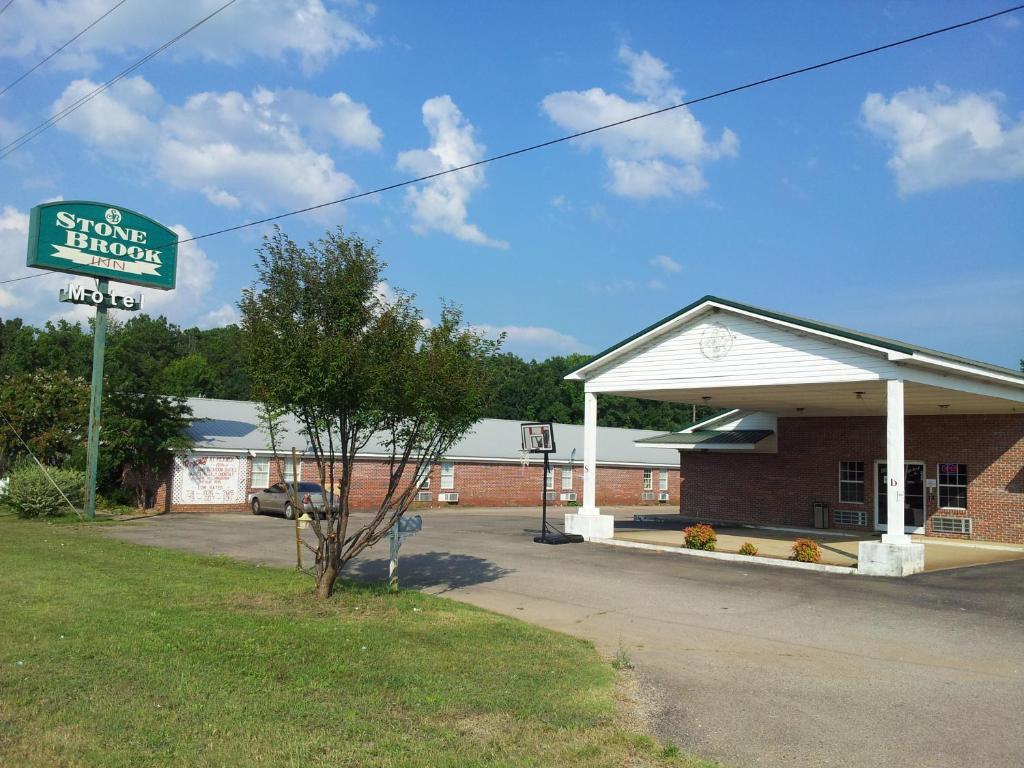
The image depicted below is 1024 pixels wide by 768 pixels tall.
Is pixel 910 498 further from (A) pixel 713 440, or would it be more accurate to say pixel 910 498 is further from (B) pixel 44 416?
(B) pixel 44 416

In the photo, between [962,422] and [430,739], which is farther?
[962,422]

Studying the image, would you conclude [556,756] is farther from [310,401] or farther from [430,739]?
[310,401]

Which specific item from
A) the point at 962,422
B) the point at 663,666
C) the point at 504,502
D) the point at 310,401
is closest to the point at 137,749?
the point at 663,666

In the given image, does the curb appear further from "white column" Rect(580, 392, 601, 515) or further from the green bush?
the green bush

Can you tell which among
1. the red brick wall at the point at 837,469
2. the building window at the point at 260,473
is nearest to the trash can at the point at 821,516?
the red brick wall at the point at 837,469

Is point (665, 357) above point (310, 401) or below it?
above

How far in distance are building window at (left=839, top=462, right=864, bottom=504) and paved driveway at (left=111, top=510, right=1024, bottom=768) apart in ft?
26.9

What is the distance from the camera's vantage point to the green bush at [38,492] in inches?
1022

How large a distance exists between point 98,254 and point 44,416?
7.27 metres

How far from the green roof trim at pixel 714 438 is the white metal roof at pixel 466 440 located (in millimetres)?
6670

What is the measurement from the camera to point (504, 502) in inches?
1656

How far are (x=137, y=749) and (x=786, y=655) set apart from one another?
6.72 metres

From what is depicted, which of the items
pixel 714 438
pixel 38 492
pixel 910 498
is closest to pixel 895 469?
pixel 910 498

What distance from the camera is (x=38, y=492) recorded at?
26156mm
